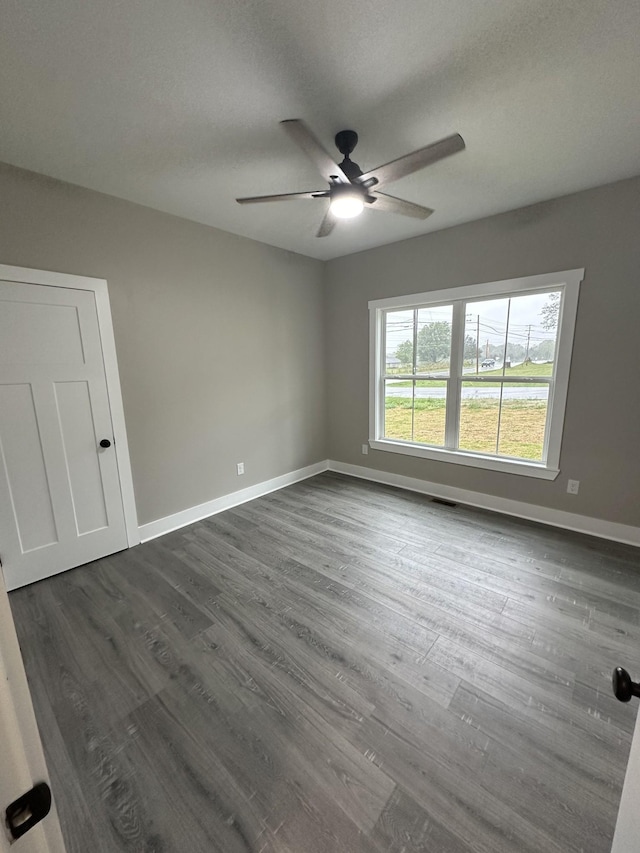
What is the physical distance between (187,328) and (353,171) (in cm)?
188

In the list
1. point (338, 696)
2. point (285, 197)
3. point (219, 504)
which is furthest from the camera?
point (219, 504)

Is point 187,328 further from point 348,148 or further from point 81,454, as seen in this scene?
point 348,148

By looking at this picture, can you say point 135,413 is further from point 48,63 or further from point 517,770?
point 517,770

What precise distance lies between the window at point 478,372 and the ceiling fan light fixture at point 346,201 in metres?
1.74

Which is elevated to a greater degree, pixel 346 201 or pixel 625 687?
pixel 346 201

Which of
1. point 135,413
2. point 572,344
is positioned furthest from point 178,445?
point 572,344

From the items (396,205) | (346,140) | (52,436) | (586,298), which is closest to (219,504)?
(52,436)

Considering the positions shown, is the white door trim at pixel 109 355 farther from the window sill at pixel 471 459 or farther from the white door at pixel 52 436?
the window sill at pixel 471 459

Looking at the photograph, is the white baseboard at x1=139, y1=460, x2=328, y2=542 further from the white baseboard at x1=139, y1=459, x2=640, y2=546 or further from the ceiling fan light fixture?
the ceiling fan light fixture

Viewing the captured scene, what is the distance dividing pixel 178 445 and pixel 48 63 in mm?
2368

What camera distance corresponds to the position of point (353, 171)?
1816 millimetres

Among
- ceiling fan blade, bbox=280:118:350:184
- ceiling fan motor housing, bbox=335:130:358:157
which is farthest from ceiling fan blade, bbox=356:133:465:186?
ceiling fan motor housing, bbox=335:130:358:157

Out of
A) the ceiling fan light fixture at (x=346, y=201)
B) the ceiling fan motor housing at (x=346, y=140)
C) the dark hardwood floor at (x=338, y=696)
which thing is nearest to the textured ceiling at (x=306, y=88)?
the ceiling fan motor housing at (x=346, y=140)

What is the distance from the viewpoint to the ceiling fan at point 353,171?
150 cm
